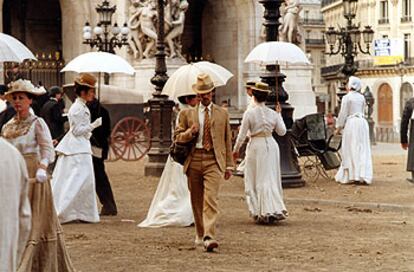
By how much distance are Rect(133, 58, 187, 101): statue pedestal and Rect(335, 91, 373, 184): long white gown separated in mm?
14422

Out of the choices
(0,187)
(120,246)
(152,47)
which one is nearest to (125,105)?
(152,47)

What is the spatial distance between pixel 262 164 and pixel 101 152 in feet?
8.02

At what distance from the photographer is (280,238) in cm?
1209

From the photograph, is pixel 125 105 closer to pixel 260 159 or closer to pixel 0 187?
pixel 260 159

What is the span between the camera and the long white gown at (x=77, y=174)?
13.4 metres

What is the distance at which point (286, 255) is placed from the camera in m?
10.7

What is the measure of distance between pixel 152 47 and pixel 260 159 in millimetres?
20402

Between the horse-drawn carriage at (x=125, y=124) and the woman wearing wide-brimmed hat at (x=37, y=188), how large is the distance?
14829mm

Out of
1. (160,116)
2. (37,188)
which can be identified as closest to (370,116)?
(160,116)

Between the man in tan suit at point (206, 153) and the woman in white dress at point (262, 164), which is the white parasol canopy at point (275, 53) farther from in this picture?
the man in tan suit at point (206, 153)

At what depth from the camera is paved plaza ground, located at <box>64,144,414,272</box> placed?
10227 mm

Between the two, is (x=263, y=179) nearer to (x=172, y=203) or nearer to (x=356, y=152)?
(x=172, y=203)

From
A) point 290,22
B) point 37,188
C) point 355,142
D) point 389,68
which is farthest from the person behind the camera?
point 389,68

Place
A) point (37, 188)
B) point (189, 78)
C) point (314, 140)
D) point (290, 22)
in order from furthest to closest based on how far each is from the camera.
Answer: point (290, 22), point (314, 140), point (189, 78), point (37, 188)
